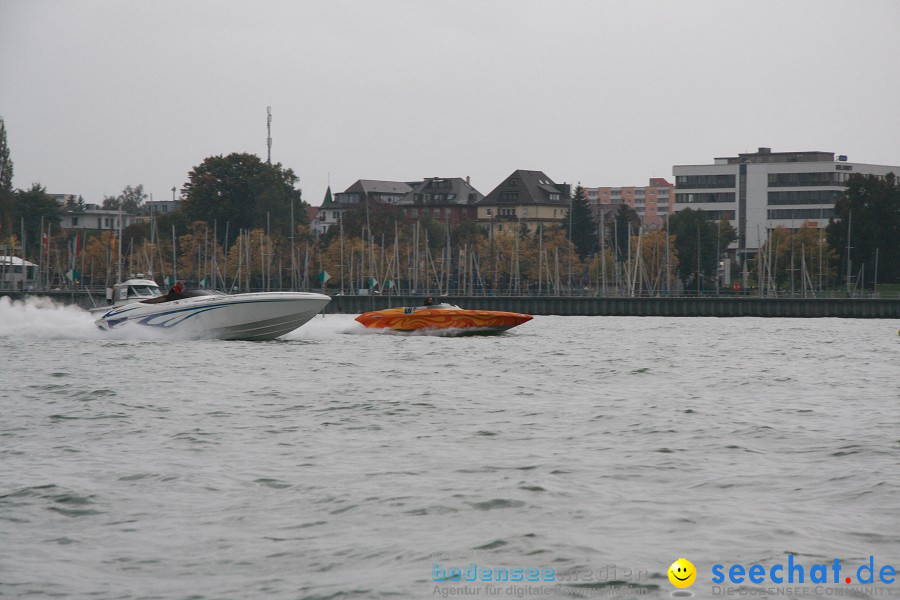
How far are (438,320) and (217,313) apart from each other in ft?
34.9

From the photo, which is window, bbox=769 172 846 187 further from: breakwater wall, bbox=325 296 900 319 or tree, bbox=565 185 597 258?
breakwater wall, bbox=325 296 900 319

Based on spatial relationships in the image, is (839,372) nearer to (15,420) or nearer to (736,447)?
(736,447)

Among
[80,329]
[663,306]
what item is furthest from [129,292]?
[663,306]

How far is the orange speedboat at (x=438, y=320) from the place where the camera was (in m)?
41.9

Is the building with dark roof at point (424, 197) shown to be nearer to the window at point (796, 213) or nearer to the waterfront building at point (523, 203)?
the waterfront building at point (523, 203)

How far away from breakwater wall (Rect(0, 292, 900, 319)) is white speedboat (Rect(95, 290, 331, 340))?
155ft

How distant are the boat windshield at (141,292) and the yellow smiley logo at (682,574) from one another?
31162 millimetres

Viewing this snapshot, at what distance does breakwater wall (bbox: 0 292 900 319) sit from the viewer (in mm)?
82438

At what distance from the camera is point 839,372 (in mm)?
28328

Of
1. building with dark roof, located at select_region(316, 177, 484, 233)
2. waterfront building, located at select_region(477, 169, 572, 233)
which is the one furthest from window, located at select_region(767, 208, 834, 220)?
building with dark roof, located at select_region(316, 177, 484, 233)

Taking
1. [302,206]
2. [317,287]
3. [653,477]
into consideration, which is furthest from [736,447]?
[302,206]

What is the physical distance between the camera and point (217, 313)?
3331 centimetres

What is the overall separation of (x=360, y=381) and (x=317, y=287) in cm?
8975

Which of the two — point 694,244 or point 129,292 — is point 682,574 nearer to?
point 129,292
